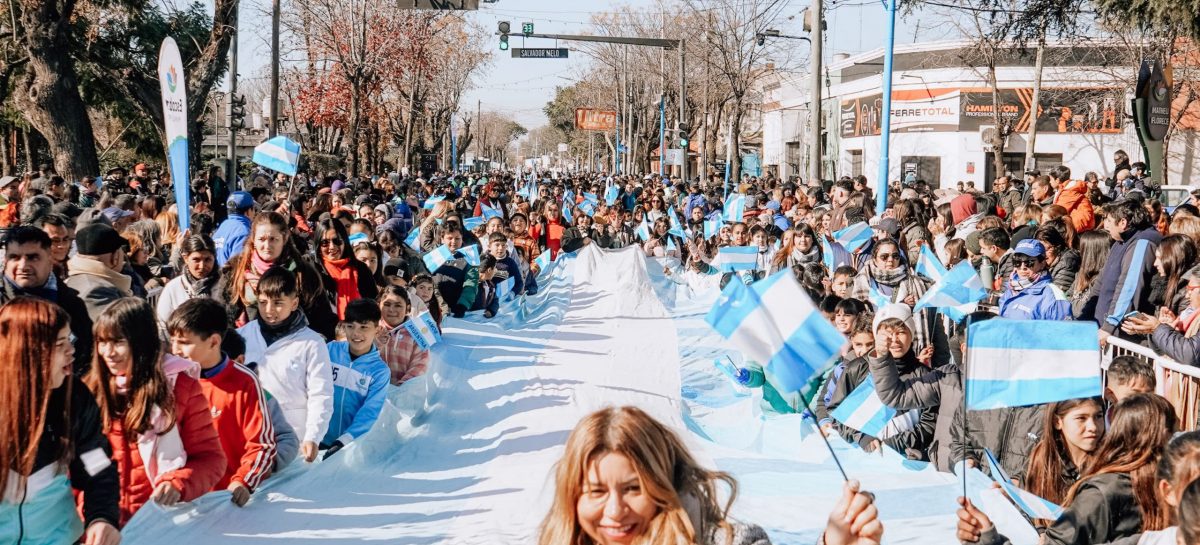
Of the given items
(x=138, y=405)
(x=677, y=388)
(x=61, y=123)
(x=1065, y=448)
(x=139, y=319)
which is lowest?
(x=677, y=388)

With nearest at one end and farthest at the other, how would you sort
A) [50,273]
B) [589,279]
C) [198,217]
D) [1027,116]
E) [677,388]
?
1. [50,273]
2. [677,388]
3. [198,217]
4. [589,279]
5. [1027,116]

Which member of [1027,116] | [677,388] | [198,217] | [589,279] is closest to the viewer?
[677,388]

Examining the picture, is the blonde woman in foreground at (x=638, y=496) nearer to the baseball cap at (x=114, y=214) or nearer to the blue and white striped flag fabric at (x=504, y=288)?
the baseball cap at (x=114, y=214)

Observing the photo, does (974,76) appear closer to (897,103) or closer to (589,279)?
(897,103)

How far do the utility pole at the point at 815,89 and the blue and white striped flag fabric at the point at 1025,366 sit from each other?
44.4 feet

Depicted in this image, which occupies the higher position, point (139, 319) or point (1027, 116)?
point (1027, 116)

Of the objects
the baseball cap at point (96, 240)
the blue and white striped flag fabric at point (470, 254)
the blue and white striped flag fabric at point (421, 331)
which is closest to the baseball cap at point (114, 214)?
the blue and white striped flag fabric at point (470, 254)

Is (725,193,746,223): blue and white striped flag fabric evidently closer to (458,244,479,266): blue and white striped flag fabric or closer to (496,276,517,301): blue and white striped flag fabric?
(496,276,517,301): blue and white striped flag fabric

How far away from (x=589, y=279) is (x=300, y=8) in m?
18.8

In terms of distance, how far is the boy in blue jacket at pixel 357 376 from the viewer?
6246 millimetres

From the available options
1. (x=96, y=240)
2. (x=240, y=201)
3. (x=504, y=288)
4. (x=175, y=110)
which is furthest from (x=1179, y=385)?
(x=240, y=201)

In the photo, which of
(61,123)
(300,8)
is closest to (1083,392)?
(61,123)

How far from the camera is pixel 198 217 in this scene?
1102cm

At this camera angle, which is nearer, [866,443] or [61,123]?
[866,443]
